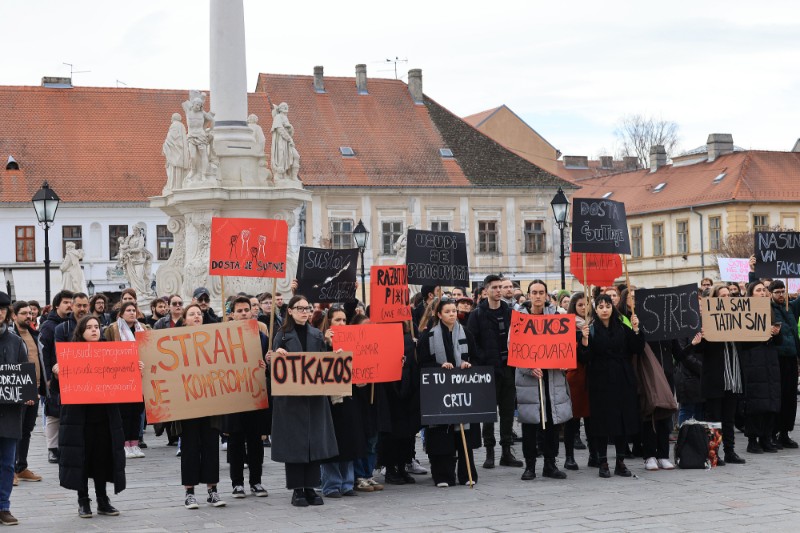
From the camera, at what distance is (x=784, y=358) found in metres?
15.4

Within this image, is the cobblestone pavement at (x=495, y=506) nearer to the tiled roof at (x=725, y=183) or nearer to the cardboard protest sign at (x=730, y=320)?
the cardboard protest sign at (x=730, y=320)

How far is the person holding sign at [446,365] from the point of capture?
12.7 m

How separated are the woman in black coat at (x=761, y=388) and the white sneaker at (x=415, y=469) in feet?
12.0

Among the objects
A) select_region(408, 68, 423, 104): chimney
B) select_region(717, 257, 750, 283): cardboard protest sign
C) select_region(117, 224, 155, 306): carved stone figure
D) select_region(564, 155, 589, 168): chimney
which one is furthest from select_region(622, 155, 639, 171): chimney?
select_region(717, 257, 750, 283): cardboard protest sign

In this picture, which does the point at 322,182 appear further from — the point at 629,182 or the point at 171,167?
the point at 171,167

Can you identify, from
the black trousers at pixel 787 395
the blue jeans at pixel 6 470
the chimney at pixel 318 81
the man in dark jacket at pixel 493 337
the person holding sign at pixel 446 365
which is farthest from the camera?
the chimney at pixel 318 81

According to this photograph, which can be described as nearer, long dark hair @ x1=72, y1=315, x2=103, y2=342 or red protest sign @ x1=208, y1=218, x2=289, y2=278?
long dark hair @ x1=72, y1=315, x2=103, y2=342

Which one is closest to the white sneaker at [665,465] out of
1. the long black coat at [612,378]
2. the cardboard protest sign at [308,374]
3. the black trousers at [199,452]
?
the long black coat at [612,378]

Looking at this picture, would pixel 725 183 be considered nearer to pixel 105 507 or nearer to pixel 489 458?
pixel 489 458

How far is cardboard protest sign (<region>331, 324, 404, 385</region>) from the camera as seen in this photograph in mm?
12547

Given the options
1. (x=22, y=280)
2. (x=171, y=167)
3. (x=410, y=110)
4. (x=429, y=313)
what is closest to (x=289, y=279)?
(x=171, y=167)

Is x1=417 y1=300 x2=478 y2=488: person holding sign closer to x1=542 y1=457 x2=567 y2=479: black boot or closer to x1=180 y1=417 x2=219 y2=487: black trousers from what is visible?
x1=542 y1=457 x2=567 y2=479: black boot

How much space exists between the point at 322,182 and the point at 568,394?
4568 centimetres

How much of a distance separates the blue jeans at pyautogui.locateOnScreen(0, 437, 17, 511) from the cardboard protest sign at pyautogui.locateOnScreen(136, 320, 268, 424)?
1173 mm
